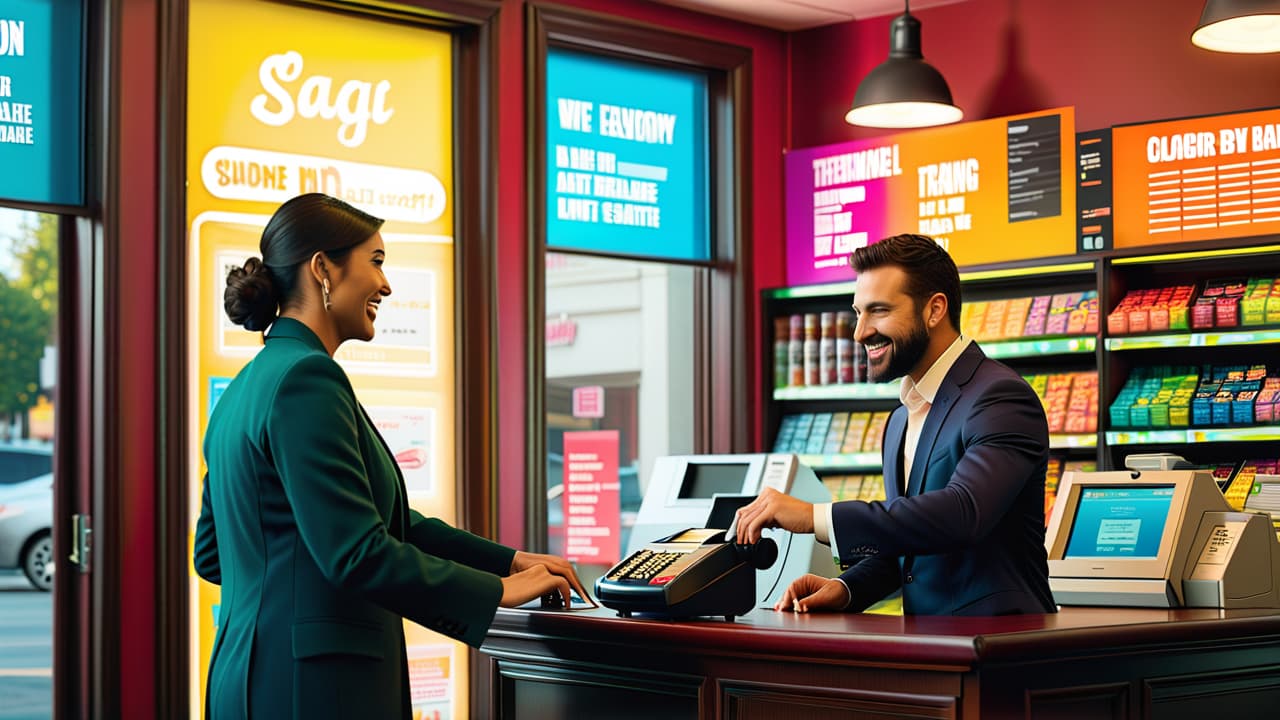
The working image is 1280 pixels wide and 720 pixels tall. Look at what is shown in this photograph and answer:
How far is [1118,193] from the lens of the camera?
5.45 meters

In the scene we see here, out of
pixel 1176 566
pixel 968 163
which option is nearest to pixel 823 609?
pixel 1176 566

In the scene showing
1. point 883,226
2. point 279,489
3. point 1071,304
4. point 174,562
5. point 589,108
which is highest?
point 589,108

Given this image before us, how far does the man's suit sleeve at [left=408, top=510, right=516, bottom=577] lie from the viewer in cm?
286

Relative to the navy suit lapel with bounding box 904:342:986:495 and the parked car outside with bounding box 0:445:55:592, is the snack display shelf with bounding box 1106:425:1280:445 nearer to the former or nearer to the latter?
the navy suit lapel with bounding box 904:342:986:495

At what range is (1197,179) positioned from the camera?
525 cm

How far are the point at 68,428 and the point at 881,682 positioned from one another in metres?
3.44

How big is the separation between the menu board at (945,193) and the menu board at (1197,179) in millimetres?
247

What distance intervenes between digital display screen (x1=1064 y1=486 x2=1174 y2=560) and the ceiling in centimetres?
333

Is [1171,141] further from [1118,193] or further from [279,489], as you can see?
[279,489]

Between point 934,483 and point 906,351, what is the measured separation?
0.91 ft

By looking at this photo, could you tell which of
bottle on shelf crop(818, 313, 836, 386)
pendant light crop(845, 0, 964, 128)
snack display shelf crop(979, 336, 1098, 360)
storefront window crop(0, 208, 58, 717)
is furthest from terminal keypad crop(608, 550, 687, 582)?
bottle on shelf crop(818, 313, 836, 386)

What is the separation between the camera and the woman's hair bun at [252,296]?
2.44 meters

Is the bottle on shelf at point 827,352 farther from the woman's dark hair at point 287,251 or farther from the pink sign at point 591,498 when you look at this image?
the woman's dark hair at point 287,251

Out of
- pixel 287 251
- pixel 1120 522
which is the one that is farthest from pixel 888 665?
pixel 1120 522
